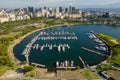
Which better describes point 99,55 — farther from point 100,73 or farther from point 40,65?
point 40,65

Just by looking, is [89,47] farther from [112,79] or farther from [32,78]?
[32,78]

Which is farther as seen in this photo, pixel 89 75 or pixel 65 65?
pixel 65 65

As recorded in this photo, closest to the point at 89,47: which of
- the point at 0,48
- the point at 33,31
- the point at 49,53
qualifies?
the point at 49,53

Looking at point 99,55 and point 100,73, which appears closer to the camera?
point 100,73

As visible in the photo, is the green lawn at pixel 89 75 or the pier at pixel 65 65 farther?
the pier at pixel 65 65

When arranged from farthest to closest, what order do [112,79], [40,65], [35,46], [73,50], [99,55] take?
1. [35,46]
2. [73,50]
3. [99,55]
4. [40,65]
5. [112,79]

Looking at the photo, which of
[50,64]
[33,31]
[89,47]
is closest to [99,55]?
[89,47]

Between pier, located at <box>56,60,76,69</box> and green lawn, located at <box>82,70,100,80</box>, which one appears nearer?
green lawn, located at <box>82,70,100,80</box>

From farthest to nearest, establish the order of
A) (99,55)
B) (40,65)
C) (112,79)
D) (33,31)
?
1. (33,31)
2. (99,55)
3. (40,65)
4. (112,79)

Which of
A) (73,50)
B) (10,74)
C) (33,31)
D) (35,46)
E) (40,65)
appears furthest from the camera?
(33,31)
